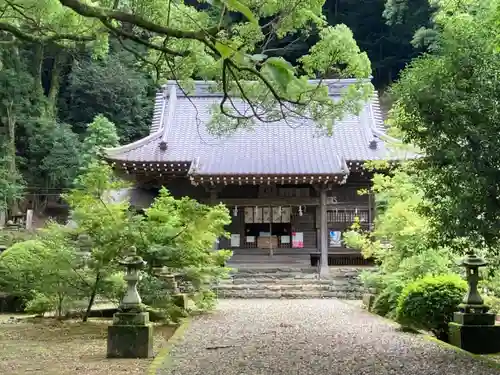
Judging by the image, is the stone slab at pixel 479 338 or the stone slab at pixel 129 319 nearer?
the stone slab at pixel 129 319

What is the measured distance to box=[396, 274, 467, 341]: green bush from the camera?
7480 mm

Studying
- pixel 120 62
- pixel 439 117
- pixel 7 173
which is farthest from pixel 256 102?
pixel 120 62

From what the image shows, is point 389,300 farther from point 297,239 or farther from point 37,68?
point 37,68

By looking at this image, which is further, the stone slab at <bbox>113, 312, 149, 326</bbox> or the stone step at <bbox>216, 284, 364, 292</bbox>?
the stone step at <bbox>216, 284, 364, 292</bbox>

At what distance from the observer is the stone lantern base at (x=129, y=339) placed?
6254mm

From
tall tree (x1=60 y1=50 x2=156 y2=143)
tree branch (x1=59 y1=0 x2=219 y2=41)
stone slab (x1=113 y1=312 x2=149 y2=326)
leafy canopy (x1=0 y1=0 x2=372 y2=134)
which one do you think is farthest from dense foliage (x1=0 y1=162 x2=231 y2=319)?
tall tree (x1=60 y1=50 x2=156 y2=143)

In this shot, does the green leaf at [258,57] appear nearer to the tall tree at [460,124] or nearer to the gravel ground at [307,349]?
the tall tree at [460,124]

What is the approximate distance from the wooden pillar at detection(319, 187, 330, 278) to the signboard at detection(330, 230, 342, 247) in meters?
0.93

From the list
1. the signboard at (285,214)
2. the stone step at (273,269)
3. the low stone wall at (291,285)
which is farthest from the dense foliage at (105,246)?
the signboard at (285,214)

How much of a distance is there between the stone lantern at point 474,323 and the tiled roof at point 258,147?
896 cm

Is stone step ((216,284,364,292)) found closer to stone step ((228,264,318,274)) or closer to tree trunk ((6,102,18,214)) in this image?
stone step ((228,264,318,274))

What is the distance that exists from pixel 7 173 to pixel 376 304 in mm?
18573

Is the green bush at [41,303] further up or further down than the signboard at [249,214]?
further down

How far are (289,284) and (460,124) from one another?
11520mm
